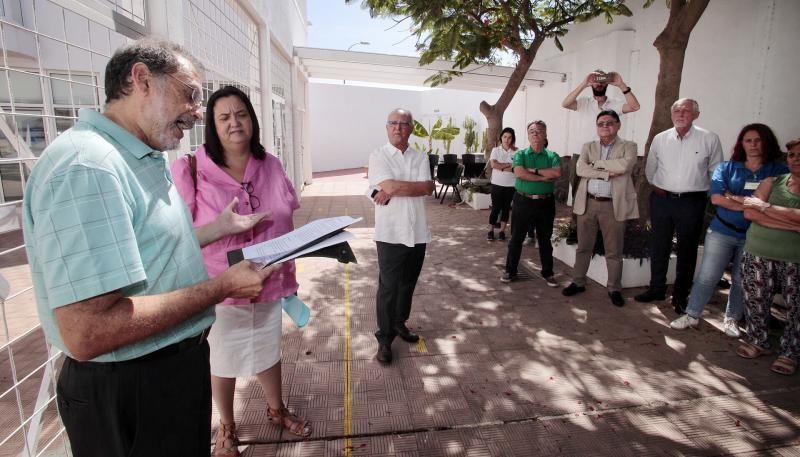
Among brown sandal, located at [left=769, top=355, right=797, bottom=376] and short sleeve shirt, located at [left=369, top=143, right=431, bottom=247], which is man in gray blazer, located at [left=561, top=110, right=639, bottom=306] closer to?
brown sandal, located at [left=769, top=355, right=797, bottom=376]

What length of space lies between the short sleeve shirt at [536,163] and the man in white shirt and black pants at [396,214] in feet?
6.56

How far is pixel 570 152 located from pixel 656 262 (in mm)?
6364

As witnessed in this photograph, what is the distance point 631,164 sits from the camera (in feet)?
14.3

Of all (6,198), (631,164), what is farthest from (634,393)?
(6,198)

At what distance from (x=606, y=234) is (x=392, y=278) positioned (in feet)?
8.45

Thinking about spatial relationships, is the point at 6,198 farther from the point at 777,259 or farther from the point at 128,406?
the point at 777,259

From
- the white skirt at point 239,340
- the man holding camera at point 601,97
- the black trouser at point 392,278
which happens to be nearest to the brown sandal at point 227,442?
the white skirt at point 239,340

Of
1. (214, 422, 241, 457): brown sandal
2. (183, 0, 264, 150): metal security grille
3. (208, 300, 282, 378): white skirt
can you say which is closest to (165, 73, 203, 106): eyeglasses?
(208, 300, 282, 378): white skirt

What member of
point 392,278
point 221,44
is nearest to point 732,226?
point 392,278

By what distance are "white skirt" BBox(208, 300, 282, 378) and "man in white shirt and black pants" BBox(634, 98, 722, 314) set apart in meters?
3.87

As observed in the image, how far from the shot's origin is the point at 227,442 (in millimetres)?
2375

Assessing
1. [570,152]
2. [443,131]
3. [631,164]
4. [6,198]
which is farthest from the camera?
[443,131]

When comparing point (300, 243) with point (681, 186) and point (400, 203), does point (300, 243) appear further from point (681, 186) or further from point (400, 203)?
point (681, 186)

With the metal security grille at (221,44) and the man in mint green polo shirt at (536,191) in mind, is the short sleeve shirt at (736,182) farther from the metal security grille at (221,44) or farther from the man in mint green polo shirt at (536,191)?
the metal security grille at (221,44)
